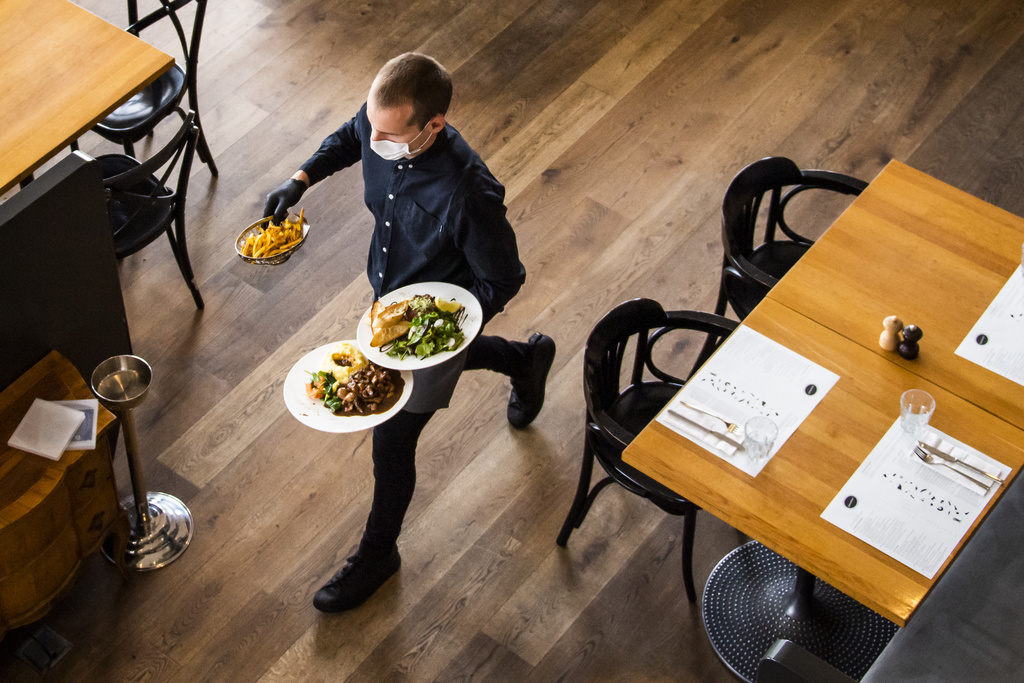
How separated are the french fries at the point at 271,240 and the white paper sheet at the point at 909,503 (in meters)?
1.61

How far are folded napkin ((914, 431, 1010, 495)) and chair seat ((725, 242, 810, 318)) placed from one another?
826 mm

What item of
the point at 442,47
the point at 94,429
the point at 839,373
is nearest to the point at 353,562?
the point at 94,429

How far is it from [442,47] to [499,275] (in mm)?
2533

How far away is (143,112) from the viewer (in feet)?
12.6

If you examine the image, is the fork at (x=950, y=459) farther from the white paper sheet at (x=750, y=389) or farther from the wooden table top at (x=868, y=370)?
the white paper sheet at (x=750, y=389)

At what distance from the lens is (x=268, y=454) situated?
3.52 metres

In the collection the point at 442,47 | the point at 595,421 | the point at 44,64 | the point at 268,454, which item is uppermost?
the point at 44,64

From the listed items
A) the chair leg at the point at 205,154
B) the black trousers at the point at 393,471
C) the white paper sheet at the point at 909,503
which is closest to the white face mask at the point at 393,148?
the black trousers at the point at 393,471

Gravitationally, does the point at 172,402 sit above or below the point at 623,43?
below

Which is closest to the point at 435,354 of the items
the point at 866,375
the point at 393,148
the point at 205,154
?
the point at 393,148

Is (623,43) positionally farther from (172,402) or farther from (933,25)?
(172,402)

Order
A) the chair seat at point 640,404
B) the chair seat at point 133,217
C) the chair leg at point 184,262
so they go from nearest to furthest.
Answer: the chair seat at point 640,404
the chair seat at point 133,217
the chair leg at point 184,262

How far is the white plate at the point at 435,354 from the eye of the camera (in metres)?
2.70

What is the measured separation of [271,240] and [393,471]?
731 mm
